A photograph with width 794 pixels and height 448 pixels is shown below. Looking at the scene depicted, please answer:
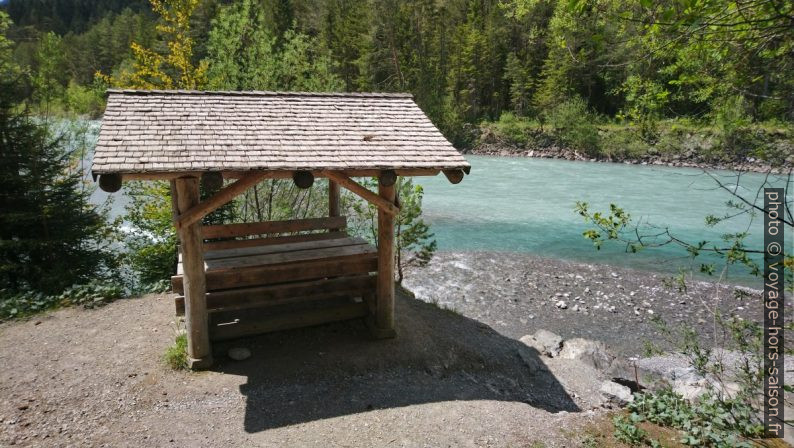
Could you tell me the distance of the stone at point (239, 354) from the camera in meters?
5.82

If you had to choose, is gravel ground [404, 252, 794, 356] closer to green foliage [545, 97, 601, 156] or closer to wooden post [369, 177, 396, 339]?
wooden post [369, 177, 396, 339]

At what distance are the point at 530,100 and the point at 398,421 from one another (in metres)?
42.7

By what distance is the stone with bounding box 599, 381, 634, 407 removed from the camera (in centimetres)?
594

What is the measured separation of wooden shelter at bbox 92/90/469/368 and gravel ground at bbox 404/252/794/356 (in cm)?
427

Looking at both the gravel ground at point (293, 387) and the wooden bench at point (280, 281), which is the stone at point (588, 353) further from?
the wooden bench at point (280, 281)

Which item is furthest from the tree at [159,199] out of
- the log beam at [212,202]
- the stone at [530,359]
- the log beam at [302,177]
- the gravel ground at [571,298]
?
the stone at [530,359]

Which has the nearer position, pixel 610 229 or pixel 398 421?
pixel 610 229

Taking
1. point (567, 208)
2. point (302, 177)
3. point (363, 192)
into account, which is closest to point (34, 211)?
point (302, 177)

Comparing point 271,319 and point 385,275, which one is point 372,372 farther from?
point 271,319

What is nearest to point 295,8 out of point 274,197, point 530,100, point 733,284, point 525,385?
point 530,100

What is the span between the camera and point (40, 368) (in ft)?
18.7

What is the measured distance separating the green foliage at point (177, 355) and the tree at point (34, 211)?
381 cm

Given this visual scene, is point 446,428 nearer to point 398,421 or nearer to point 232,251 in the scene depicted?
point 398,421

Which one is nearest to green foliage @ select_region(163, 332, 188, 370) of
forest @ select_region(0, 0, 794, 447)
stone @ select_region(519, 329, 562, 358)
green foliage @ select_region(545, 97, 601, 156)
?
forest @ select_region(0, 0, 794, 447)
